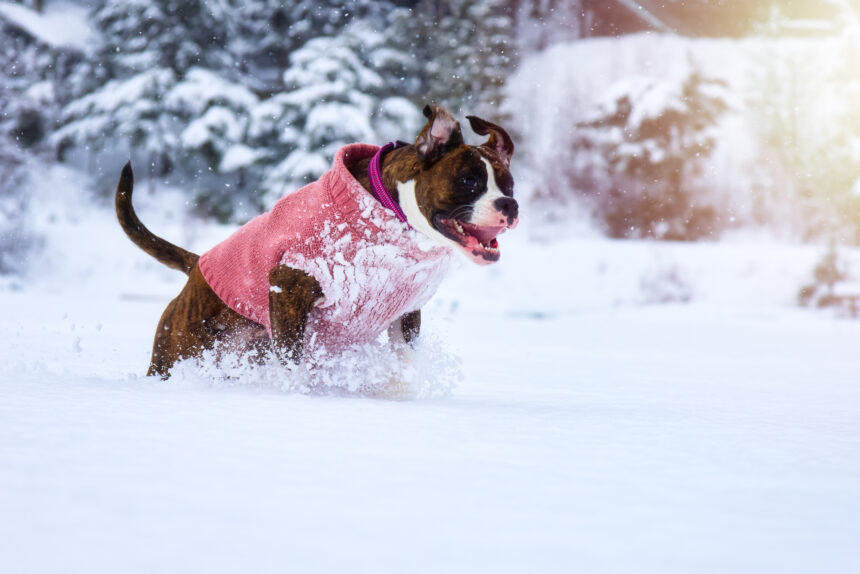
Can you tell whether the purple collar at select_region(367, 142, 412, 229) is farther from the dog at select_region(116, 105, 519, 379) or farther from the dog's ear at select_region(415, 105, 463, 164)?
the dog's ear at select_region(415, 105, 463, 164)

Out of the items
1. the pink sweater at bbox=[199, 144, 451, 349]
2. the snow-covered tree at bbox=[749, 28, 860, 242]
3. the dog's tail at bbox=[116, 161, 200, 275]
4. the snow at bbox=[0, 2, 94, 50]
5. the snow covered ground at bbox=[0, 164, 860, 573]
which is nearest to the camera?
the snow covered ground at bbox=[0, 164, 860, 573]

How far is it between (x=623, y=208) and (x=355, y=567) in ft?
42.8

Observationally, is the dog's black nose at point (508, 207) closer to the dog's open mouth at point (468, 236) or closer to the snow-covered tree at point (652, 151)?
the dog's open mouth at point (468, 236)

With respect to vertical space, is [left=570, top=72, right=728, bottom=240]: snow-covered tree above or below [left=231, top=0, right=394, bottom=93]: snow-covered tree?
below

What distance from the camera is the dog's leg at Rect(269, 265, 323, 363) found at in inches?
108

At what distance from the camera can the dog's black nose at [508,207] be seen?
8.28 feet

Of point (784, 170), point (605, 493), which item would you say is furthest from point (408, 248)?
point (784, 170)

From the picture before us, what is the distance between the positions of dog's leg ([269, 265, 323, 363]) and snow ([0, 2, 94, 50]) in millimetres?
16213

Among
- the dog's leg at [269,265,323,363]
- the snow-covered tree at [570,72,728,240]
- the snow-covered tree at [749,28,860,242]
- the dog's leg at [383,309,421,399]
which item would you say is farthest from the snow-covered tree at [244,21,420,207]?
the dog's leg at [269,265,323,363]

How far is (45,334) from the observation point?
509cm

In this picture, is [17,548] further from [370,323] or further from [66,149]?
[66,149]

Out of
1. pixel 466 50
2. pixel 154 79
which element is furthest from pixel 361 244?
pixel 154 79

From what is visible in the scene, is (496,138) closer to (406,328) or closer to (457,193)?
(457,193)

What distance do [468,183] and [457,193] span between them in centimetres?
5
